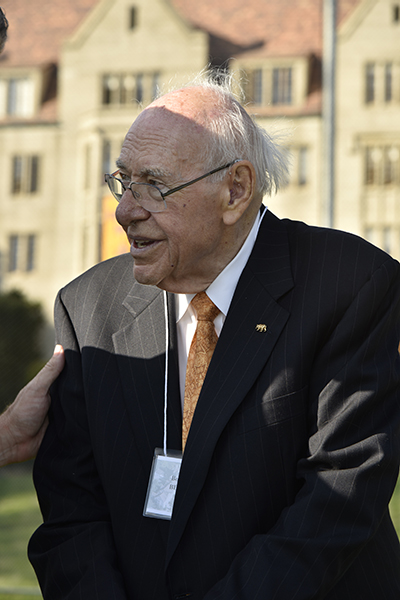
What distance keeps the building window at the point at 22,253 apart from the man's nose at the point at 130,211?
785 inches

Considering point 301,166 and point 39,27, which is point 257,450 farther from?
point 39,27

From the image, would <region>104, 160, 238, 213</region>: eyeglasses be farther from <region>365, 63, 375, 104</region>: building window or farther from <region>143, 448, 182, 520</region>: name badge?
<region>365, 63, 375, 104</region>: building window

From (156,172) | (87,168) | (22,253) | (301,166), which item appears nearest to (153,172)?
(156,172)

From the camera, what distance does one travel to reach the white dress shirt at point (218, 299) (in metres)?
1.97

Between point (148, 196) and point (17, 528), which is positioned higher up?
point (148, 196)

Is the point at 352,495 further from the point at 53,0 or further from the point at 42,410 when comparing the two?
the point at 53,0

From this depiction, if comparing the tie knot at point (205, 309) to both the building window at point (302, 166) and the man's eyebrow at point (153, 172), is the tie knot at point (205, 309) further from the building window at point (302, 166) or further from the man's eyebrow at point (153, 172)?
the building window at point (302, 166)

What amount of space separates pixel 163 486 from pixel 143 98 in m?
19.9

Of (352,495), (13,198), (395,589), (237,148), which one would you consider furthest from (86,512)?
(13,198)

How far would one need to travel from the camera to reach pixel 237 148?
1.91m

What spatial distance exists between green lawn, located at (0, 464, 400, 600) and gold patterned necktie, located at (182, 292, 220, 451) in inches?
113

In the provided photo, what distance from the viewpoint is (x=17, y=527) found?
7.17 m

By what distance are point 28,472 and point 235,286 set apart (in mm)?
9084

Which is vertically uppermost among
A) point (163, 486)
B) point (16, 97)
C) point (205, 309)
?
point (16, 97)
